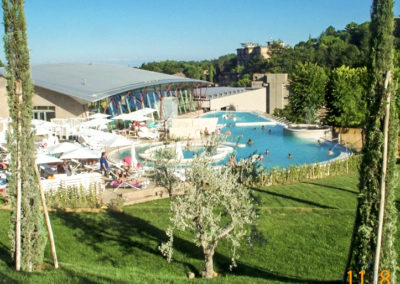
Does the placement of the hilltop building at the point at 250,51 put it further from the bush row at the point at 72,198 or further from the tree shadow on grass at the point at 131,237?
the tree shadow on grass at the point at 131,237

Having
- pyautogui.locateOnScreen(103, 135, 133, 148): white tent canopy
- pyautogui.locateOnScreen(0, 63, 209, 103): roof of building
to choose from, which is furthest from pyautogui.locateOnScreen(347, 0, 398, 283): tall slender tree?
pyautogui.locateOnScreen(0, 63, 209, 103): roof of building

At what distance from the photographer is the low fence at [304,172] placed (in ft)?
45.2

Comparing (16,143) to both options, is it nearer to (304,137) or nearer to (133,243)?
(133,243)

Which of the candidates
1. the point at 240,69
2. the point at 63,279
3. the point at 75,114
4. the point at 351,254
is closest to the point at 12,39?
the point at 63,279

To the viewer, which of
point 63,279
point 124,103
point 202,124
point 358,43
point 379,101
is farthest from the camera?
A: point 358,43

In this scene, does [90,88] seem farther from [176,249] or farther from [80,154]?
[176,249]

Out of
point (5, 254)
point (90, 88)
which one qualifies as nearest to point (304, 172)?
point (5, 254)

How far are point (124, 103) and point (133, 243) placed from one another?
21959 millimetres

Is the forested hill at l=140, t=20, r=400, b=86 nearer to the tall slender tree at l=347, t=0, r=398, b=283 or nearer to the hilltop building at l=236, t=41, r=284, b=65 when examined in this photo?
the hilltop building at l=236, t=41, r=284, b=65

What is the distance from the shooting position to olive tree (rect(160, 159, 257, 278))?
6652mm

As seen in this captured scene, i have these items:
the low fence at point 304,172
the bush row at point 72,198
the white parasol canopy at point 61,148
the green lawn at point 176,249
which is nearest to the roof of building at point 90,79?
the white parasol canopy at point 61,148

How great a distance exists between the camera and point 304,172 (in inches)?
577

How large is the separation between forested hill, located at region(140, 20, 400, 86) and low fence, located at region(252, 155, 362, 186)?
1315 inches

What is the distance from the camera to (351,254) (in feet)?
18.5
